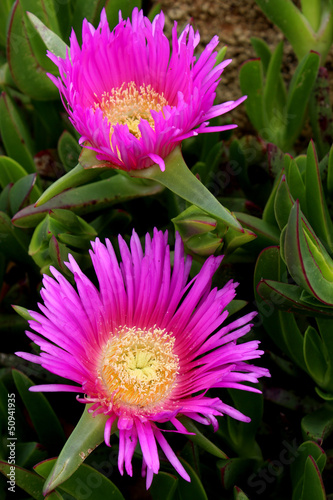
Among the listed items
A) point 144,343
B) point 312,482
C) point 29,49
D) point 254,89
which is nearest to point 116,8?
point 29,49

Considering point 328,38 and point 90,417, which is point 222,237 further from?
point 328,38

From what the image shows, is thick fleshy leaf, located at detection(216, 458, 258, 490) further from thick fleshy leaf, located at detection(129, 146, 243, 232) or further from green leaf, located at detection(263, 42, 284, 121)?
green leaf, located at detection(263, 42, 284, 121)

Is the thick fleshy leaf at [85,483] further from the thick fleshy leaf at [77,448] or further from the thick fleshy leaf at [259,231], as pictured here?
the thick fleshy leaf at [259,231]

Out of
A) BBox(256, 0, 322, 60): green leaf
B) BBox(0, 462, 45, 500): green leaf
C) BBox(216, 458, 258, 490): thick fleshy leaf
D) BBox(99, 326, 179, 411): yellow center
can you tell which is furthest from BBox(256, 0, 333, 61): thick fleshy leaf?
BBox(0, 462, 45, 500): green leaf

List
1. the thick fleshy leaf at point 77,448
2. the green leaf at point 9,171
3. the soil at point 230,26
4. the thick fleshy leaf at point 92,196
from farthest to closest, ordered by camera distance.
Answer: the soil at point 230,26 → the green leaf at point 9,171 → the thick fleshy leaf at point 92,196 → the thick fleshy leaf at point 77,448

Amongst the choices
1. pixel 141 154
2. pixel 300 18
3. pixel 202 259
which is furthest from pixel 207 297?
pixel 300 18

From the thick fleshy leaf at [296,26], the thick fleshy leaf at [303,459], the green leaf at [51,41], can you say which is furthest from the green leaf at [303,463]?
the thick fleshy leaf at [296,26]

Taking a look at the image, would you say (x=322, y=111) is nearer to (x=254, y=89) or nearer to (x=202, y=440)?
(x=254, y=89)

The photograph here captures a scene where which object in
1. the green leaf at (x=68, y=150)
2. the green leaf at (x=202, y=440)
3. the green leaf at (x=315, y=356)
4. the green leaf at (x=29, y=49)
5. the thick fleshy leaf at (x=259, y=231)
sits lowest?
the green leaf at (x=202, y=440)
